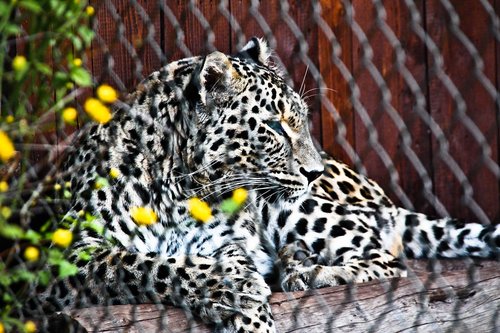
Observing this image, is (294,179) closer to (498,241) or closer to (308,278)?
(308,278)

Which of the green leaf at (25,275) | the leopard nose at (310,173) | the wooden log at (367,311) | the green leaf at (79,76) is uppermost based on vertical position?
the green leaf at (79,76)

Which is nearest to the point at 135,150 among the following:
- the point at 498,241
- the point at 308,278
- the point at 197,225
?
the point at 197,225

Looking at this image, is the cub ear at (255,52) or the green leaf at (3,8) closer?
the green leaf at (3,8)

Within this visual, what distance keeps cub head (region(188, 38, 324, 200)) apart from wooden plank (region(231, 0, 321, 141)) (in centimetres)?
44

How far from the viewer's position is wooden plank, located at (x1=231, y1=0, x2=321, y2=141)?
4.34 metres

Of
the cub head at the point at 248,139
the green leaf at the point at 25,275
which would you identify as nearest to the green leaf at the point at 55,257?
the green leaf at the point at 25,275

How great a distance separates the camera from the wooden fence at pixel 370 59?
4.27 meters

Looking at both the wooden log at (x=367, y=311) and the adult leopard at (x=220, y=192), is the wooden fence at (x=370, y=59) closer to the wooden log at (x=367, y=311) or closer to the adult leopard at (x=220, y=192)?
the adult leopard at (x=220, y=192)

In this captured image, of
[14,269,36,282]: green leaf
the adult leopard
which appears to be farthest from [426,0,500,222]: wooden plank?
[14,269,36,282]: green leaf

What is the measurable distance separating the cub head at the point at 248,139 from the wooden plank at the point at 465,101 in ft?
2.62

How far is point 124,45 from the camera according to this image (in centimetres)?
431

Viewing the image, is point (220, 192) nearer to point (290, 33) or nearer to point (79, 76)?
point (290, 33)

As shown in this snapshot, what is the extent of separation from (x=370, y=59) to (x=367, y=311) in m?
1.53

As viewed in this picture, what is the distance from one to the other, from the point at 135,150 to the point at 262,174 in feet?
1.79
